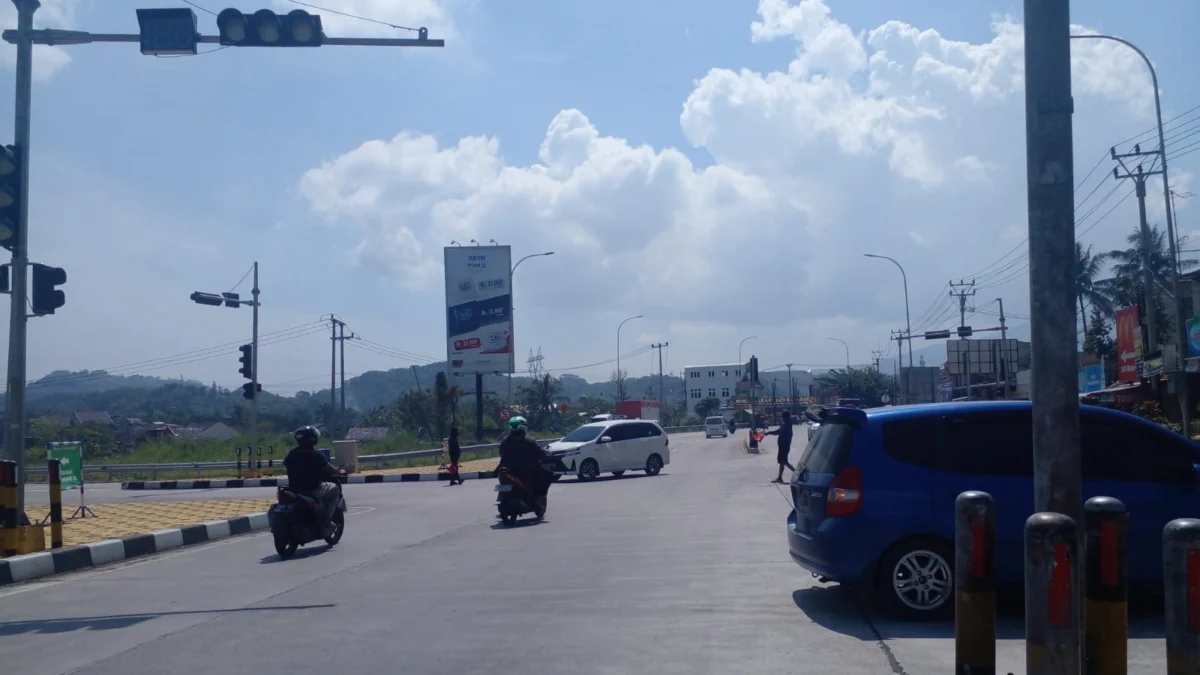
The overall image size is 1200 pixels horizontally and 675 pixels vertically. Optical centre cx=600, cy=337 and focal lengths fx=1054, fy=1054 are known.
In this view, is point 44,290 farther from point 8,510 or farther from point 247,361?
point 247,361

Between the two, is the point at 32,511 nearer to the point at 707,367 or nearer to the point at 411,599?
the point at 411,599

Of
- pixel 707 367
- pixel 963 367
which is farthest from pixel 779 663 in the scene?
pixel 707 367

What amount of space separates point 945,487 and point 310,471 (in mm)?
9055

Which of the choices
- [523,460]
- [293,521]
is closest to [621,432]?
[523,460]

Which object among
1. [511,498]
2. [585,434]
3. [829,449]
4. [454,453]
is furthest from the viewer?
[585,434]

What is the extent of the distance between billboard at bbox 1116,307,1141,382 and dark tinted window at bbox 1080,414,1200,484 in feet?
120

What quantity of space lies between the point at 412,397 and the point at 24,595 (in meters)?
69.2

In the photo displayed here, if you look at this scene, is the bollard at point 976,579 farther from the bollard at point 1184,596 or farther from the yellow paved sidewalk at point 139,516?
the yellow paved sidewalk at point 139,516

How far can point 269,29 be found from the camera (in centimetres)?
1123

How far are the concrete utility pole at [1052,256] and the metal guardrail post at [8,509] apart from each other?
12187mm

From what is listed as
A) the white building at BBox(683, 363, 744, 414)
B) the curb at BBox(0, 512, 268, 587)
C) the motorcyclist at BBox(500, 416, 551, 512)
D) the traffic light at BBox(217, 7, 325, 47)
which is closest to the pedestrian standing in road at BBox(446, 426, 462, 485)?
the curb at BBox(0, 512, 268, 587)

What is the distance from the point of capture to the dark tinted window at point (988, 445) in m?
8.55

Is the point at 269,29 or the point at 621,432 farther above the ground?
the point at 269,29

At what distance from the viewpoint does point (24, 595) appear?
442 inches
